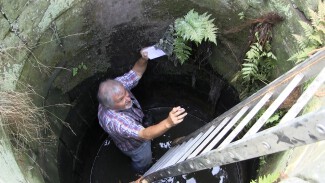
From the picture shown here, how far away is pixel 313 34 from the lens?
3.89 metres

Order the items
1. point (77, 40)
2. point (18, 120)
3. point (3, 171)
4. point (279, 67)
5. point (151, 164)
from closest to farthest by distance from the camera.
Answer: point (3, 171)
point (18, 120)
point (279, 67)
point (77, 40)
point (151, 164)

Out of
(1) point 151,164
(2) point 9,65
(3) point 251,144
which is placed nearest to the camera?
(3) point 251,144

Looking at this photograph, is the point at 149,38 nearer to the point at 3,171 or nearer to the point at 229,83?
the point at 229,83

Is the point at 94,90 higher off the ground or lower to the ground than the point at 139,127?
higher

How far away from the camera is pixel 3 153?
351 cm

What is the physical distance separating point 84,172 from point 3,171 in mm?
2836

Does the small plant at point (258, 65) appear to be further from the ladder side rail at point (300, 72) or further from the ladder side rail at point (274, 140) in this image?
the ladder side rail at point (274, 140)

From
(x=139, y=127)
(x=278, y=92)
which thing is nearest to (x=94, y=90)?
(x=139, y=127)

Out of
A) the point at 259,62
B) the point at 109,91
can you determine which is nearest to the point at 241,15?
the point at 259,62

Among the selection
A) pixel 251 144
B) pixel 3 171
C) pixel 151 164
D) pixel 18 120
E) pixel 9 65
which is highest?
pixel 9 65

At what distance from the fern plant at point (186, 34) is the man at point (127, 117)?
426 millimetres

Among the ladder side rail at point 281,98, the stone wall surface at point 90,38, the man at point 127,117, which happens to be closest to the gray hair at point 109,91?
the man at point 127,117

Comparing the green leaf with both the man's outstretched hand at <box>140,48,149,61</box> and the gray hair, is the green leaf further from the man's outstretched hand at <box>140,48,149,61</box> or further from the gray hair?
the man's outstretched hand at <box>140,48,149,61</box>

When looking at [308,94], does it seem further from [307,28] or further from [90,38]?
[90,38]
